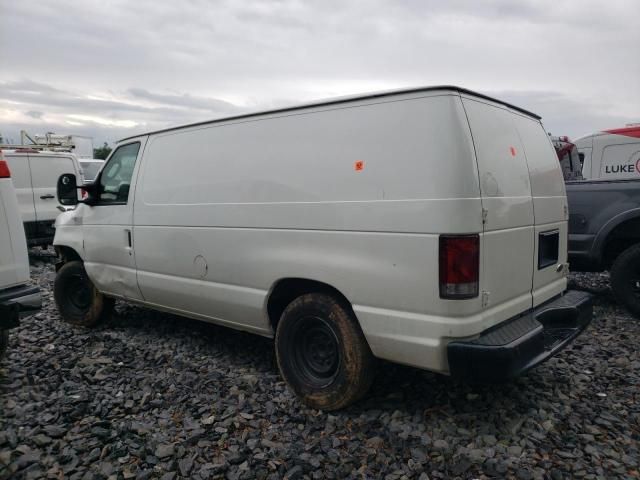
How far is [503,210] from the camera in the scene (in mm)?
3168

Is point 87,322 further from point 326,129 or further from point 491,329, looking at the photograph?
point 491,329

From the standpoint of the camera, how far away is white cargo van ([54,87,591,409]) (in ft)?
9.60

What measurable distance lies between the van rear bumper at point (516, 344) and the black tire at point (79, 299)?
4.04 meters

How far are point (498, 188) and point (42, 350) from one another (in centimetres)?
431

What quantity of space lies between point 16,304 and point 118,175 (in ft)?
6.25

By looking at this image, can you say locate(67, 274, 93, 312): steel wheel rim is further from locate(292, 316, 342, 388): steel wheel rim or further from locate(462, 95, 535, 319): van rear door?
locate(462, 95, 535, 319): van rear door

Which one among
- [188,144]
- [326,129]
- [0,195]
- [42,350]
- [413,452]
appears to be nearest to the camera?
[413,452]

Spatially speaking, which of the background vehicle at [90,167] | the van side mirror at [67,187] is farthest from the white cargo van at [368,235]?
the background vehicle at [90,167]

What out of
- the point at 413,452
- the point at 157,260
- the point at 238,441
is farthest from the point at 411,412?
the point at 157,260

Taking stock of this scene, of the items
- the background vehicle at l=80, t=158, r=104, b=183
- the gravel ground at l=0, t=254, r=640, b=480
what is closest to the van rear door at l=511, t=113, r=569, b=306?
the gravel ground at l=0, t=254, r=640, b=480

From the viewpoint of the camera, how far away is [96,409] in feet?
12.0

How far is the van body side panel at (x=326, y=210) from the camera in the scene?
115 inches

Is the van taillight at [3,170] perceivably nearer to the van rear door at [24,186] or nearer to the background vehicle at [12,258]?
the background vehicle at [12,258]

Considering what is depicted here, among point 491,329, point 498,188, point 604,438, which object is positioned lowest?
point 604,438
